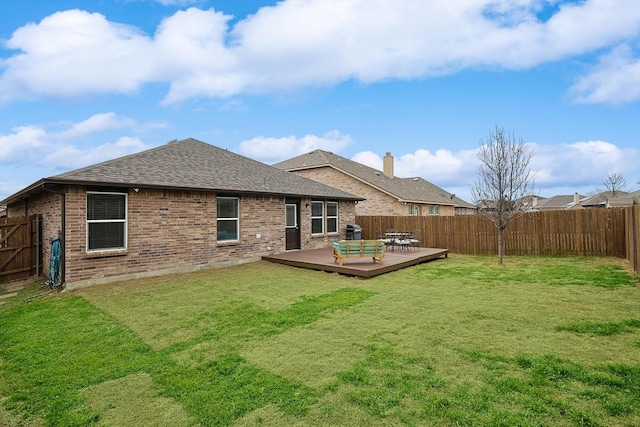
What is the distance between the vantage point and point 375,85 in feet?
64.5

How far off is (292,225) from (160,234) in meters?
6.09

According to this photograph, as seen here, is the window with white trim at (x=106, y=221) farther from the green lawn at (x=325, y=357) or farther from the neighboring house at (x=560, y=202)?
the neighboring house at (x=560, y=202)

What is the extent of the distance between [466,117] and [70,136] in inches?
1023

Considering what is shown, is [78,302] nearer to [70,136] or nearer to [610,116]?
[70,136]

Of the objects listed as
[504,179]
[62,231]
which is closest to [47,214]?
[62,231]

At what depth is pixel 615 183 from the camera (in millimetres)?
40281

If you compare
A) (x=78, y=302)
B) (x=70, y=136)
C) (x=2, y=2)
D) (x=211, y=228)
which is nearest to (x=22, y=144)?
(x=70, y=136)

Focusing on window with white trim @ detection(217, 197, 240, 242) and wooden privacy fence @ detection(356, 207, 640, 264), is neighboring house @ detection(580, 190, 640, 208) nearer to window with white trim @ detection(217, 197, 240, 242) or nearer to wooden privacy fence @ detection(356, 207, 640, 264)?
wooden privacy fence @ detection(356, 207, 640, 264)

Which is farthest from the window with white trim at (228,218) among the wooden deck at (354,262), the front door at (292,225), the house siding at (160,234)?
the front door at (292,225)

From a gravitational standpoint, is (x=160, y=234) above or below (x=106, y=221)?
below

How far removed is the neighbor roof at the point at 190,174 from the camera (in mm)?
9414

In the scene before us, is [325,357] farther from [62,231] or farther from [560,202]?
[560,202]

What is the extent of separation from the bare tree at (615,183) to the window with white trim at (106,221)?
51.6 meters

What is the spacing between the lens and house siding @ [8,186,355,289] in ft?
29.1
